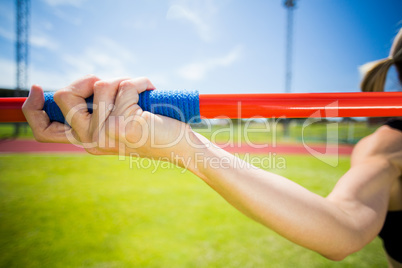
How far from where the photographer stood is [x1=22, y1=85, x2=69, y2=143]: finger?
0.56 m

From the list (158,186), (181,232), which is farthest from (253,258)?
(158,186)

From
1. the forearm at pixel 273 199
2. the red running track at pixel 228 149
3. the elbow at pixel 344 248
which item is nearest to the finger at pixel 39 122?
the forearm at pixel 273 199

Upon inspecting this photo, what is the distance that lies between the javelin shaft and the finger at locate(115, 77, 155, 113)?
0.64ft

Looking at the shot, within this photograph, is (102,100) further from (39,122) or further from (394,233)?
(394,233)

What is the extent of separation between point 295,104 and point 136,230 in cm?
289

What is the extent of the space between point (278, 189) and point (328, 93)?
37 cm

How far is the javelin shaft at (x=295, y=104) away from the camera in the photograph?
597 millimetres

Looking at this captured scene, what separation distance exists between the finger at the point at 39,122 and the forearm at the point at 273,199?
1.41 ft

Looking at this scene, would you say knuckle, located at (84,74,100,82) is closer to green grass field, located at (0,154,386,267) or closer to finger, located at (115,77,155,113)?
finger, located at (115,77,155,113)

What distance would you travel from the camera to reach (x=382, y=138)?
1.03 meters

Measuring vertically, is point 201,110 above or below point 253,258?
above

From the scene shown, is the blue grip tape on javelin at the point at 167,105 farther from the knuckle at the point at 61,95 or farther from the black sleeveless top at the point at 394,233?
the black sleeveless top at the point at 394,233

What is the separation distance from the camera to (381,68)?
119 cm

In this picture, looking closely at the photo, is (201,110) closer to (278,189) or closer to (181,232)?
(278,189)
